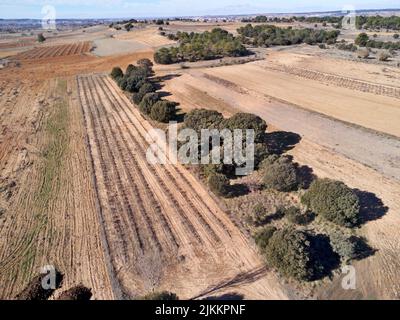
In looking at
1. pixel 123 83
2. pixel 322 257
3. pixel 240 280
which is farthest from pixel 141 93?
pixel 322 257

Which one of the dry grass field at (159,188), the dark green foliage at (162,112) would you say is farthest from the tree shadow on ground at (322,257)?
the dark green foliage at (162,112)

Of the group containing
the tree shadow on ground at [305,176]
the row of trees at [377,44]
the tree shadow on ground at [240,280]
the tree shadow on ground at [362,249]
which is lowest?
the tree shadow on ground at [240,280]

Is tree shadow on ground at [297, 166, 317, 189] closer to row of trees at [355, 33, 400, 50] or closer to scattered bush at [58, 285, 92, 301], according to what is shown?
scattered bush at [58, 285, 92, 301]

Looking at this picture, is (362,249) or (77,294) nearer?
(77,294)

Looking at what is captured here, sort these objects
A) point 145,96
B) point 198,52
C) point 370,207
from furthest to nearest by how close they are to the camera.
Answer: point 198,52, point 145,96, point 370,207

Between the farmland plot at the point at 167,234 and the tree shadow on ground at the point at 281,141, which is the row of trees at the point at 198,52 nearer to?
the tree shadow on ground at the point at 281,141

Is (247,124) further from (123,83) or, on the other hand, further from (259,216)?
(123,83)
